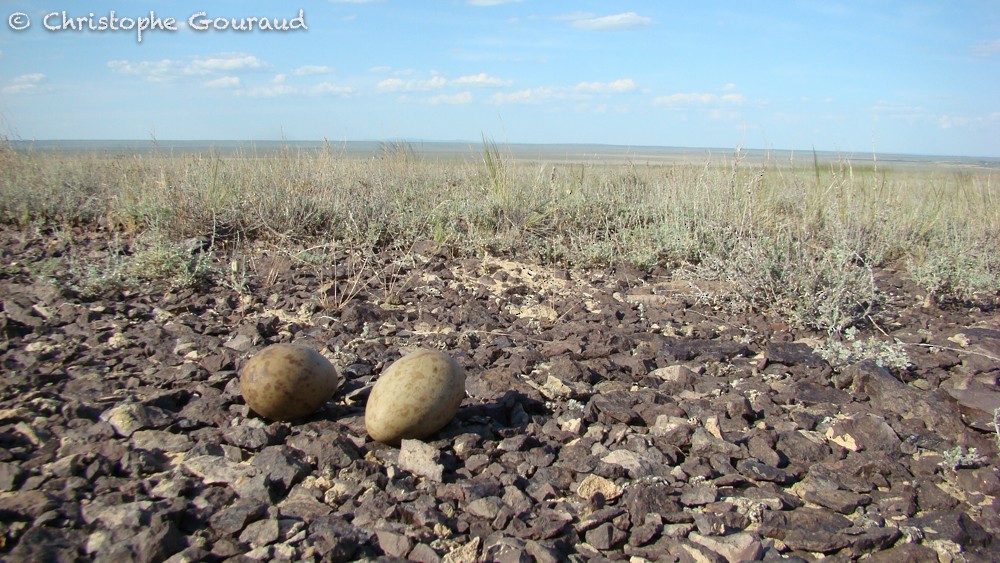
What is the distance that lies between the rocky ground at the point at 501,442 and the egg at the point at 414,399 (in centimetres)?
9

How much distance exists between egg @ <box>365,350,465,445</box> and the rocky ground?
87 millimetres

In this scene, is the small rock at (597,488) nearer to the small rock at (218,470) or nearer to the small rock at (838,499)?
the small rock at (838,499)

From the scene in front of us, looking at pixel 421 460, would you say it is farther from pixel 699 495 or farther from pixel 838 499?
pixel 838 499

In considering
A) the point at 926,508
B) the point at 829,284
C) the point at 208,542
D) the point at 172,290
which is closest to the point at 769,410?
the point at 926,508

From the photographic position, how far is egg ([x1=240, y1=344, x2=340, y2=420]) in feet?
9.12

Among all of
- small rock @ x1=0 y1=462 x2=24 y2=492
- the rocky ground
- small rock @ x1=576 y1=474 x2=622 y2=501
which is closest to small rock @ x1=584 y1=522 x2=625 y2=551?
the rocky ground

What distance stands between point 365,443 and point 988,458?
2507 mm

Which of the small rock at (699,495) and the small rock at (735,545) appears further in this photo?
the small rock at (699,495)

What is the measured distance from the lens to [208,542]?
2107 mm

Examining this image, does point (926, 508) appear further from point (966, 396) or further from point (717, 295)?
point (717, 295)

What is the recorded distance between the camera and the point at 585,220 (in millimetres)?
6789

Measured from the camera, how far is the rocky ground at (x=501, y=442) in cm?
219

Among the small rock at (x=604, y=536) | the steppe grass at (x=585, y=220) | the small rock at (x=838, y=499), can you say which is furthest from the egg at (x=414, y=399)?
the steppe grass at (x=585, y=220)

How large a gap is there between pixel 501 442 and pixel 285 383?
90cm
